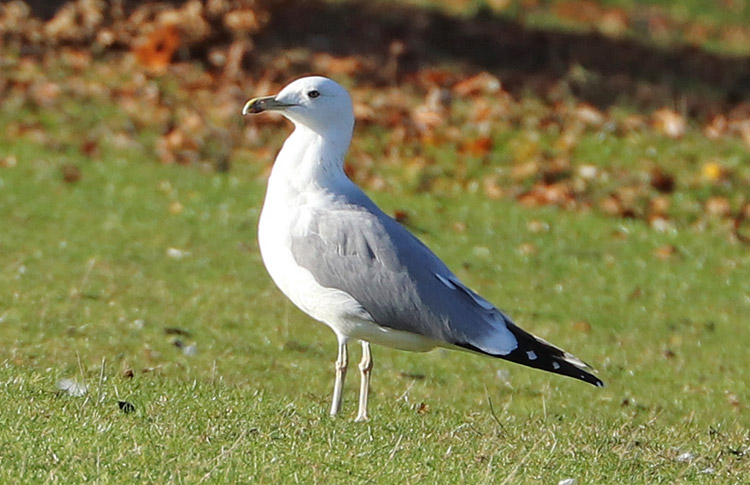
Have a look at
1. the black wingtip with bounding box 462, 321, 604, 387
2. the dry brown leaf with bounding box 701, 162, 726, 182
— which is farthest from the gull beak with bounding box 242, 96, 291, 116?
the dry brown leaf with bounding box 701, 162, 726, 182

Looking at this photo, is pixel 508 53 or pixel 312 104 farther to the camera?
pixel 508 53

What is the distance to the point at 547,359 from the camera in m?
6.47

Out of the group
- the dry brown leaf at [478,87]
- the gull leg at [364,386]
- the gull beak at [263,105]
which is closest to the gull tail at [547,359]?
the gull leg at [364,386]

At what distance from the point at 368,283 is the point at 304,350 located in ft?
9.18

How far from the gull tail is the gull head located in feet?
4.86

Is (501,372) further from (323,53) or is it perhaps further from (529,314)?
(323,53)

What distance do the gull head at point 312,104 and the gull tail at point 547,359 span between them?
4.86ft

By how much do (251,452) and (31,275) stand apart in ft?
17.6

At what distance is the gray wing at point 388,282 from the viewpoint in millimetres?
6500

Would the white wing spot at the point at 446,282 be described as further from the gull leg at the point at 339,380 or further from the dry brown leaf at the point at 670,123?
the dry brown leaf at the point at 670,123

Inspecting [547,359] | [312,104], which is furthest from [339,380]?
[312,104]

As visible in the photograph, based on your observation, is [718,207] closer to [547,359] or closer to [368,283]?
[547,359]

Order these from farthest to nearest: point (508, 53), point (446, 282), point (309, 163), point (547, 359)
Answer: point (508, 53) → point (309, 163) → point (446, 282) → point (547, 359)

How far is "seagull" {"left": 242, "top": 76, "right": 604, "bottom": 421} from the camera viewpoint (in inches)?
256
